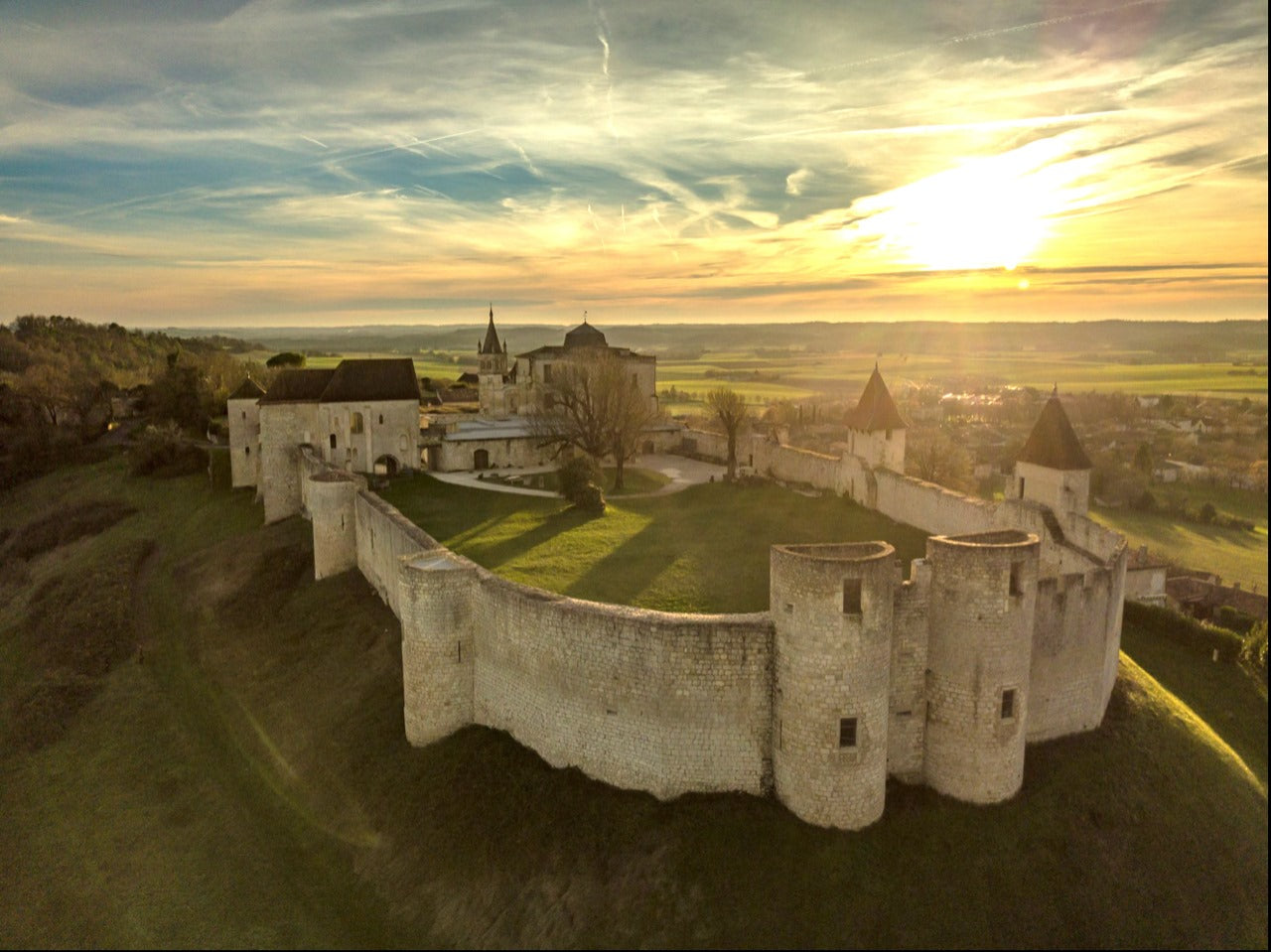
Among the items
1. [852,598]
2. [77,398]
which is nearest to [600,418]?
[852,598]

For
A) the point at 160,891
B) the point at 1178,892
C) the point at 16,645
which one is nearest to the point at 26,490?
the point at 16,645

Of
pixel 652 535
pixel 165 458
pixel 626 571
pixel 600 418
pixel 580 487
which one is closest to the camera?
pixel 626 571

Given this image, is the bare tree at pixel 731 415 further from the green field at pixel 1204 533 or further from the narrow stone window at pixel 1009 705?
the narrow stone window at pixel 1009 705

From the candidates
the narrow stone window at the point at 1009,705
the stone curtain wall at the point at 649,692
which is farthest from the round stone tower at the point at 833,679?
the narrow stone window at the point at 1009,705

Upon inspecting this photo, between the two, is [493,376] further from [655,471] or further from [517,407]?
[655,471]

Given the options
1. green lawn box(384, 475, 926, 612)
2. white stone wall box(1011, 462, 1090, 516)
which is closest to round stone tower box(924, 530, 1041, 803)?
green lawn box(384, 475, 926, 612)

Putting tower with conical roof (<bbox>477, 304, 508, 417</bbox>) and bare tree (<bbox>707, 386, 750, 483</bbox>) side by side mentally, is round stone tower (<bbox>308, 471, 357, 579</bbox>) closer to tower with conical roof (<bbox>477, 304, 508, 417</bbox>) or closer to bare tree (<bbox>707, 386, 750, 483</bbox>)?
bare tree (<bbox>707, 386, 750, 483</bbox>)
